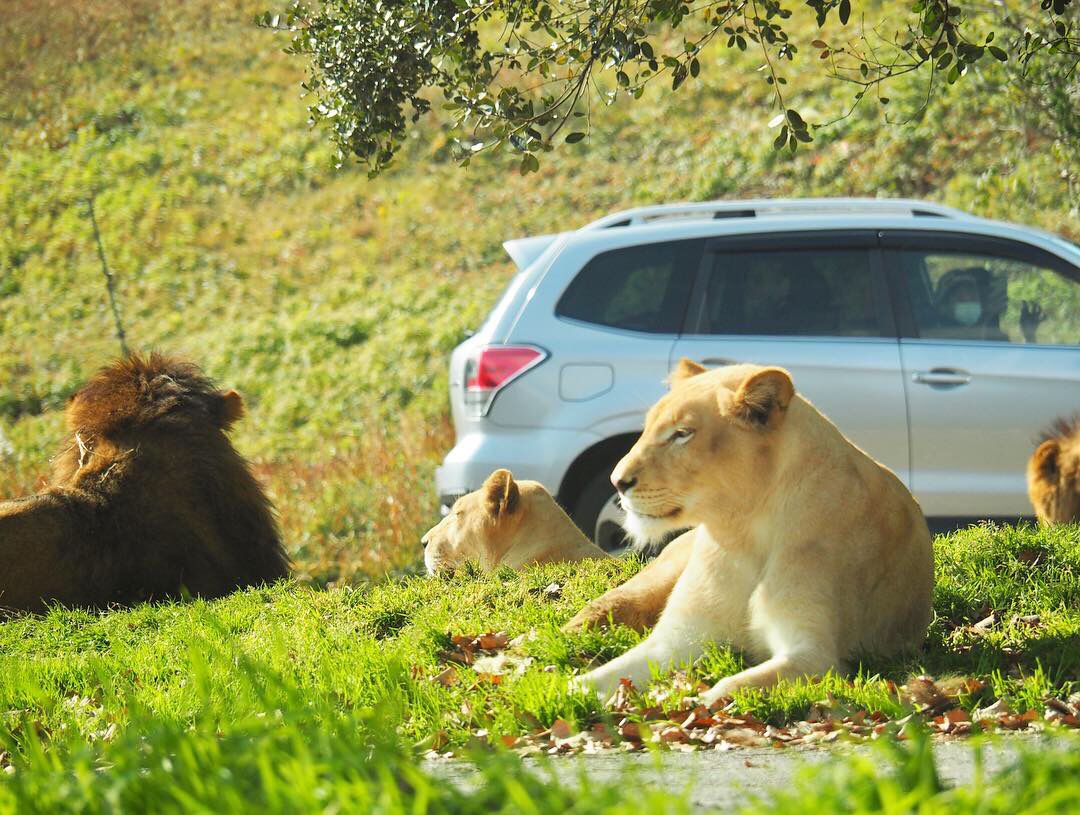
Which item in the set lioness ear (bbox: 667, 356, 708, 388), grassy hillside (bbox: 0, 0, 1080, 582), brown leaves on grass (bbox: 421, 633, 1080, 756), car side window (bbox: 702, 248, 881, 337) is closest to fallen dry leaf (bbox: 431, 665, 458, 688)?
brown leaves on grass (bbox: 421, 633, 1080, 756)

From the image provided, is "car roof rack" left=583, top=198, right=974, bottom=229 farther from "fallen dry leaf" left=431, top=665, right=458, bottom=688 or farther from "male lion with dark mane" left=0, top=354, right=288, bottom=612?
"fallen dry leaf" left=431, top=665, right=458, bottom=688

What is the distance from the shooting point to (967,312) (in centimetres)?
906

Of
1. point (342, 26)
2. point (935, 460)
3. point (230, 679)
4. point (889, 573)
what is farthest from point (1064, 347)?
point (230, 679)

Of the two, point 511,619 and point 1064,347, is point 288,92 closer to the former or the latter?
point 1064,347

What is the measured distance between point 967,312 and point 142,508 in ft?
17.2

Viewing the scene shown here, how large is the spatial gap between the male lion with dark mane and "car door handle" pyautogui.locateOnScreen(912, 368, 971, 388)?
404 cm

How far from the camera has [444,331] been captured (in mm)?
20297

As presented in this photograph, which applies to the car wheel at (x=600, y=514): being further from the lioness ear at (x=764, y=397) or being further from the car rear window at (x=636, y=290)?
the lioness ear at (x=764, y=397)

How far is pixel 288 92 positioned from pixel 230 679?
27.9 metres

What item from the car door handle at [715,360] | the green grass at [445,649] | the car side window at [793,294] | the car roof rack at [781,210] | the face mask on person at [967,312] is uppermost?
the car roof rack at [781,210]

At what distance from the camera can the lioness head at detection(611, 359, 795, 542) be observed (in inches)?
195

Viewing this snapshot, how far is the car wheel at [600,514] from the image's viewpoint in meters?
8.82

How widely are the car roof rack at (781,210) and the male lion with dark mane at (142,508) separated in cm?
290

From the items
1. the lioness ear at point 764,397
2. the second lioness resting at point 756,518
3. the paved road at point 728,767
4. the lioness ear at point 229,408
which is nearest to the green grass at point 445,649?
the second lioness resting at point 756,518
